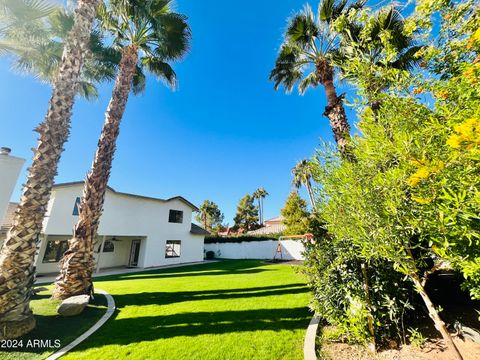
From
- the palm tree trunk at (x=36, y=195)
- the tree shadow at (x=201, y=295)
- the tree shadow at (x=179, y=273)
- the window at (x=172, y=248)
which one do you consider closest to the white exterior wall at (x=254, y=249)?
the window at (x=172, y=248)

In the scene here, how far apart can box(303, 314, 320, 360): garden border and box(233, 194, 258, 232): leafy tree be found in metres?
43.0

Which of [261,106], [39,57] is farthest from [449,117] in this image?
[261,106]

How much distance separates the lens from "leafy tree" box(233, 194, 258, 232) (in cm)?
4844

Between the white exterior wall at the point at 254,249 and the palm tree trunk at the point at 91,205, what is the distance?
21.0m

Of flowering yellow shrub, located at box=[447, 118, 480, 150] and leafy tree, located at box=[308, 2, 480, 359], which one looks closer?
flowering yellow shrub, located at box=[447, 118, 480, 150]

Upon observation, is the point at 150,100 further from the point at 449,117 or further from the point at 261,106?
the point at 449,117

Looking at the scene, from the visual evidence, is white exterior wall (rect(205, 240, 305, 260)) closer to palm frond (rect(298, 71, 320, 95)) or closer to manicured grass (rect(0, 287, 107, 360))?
palm frond (rect(298, 71, 320, 95))

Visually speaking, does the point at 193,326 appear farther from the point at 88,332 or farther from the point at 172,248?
the point at 172,248

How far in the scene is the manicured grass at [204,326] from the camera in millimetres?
4539

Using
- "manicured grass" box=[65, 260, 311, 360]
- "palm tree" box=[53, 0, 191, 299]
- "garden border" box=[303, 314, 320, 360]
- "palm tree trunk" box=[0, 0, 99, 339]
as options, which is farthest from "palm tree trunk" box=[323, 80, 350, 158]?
"palm tree trunk" box=[0, 0, 99, 339]

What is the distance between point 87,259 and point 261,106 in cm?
1544

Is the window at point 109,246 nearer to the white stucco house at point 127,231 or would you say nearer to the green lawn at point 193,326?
the white stucco house at point 127,231

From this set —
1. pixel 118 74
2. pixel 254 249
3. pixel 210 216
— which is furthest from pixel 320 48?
pixel 210 216

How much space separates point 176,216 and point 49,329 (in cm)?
1856
